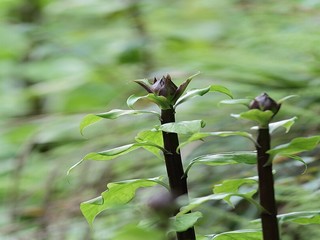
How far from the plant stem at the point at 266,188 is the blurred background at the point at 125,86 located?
103 millimetres

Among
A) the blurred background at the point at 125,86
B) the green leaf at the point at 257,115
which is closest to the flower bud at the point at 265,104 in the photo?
the green leaf at the point at 257,115

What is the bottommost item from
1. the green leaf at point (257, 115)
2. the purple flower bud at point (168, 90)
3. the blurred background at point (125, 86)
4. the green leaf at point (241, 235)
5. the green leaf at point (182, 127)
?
the blurred background at point (125, 86)

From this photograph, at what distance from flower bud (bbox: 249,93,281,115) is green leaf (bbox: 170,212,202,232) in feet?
0.23

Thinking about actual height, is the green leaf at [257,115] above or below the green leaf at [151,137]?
above

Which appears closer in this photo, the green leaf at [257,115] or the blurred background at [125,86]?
the green leaf at [257,115]

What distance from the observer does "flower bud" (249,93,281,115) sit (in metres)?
0.41

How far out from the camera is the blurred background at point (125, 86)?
1.04 m

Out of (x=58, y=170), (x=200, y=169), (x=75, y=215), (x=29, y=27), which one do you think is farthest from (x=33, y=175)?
(x=29, y=27)

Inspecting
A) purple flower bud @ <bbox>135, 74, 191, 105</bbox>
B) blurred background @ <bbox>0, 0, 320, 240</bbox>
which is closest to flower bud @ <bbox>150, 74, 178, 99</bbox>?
purple flower bud @ <bbox>135, 74, 191, 105</bbox>

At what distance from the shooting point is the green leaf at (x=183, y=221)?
411 mm

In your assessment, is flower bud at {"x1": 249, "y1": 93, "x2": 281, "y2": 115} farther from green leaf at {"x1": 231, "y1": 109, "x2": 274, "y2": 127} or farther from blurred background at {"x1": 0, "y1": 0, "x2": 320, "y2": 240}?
blurred background at {"x1": 0, "y1": 0, "x2": 320, "y2": 240}

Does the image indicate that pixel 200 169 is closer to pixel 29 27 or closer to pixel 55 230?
pixel 55 230

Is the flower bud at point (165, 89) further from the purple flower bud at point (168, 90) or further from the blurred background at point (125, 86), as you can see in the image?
the blurred background at point (125, 86)

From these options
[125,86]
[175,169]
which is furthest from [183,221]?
[125,86]
